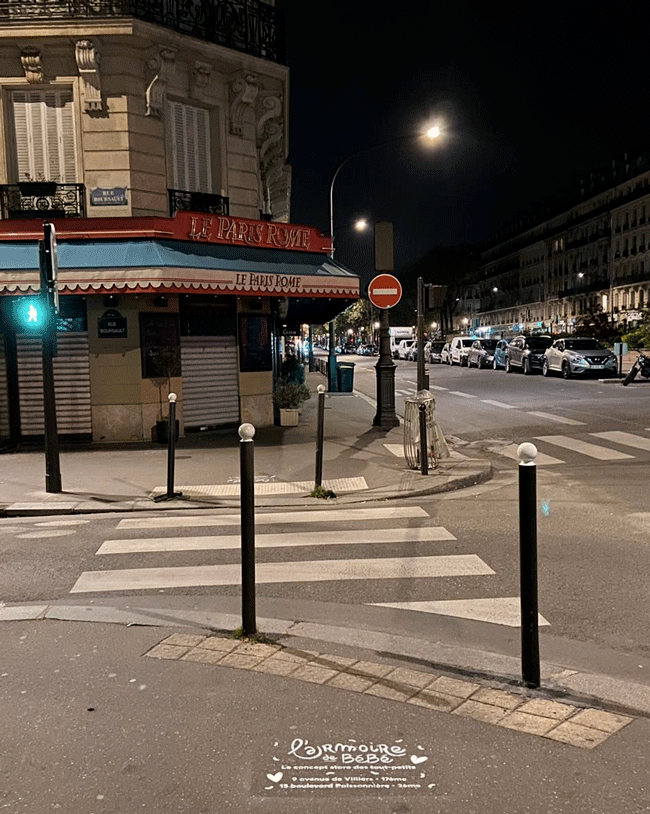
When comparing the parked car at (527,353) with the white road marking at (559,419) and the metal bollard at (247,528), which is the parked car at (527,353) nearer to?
the white road marking at (559,419)

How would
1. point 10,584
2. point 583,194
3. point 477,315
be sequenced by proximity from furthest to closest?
1. point 477,315
2. point 583,194
3. point 10,584

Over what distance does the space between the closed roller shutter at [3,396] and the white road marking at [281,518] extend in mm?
6995

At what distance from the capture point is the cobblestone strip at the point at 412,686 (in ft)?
11.5

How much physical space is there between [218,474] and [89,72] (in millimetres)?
8094

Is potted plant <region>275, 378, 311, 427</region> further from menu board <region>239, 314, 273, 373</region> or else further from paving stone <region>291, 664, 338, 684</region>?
paving stone <region>291, 664, 338, 684</region>

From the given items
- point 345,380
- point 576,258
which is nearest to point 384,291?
point 345,380

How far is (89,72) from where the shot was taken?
1395 centimetres

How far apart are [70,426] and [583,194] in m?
93.5

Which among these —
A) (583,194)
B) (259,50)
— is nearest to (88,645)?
(259,50)

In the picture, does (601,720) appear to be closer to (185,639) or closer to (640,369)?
(185,639)

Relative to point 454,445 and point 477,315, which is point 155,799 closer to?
point 454,445

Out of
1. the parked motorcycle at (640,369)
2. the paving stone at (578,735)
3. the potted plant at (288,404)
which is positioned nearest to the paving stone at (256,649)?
the paving stone at (578,735)

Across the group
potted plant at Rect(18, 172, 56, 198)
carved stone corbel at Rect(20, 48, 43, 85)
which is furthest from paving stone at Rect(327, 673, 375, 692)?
carved stone corbel at Rect(20, 48, 43, 85)

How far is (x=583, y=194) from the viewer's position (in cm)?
9594
